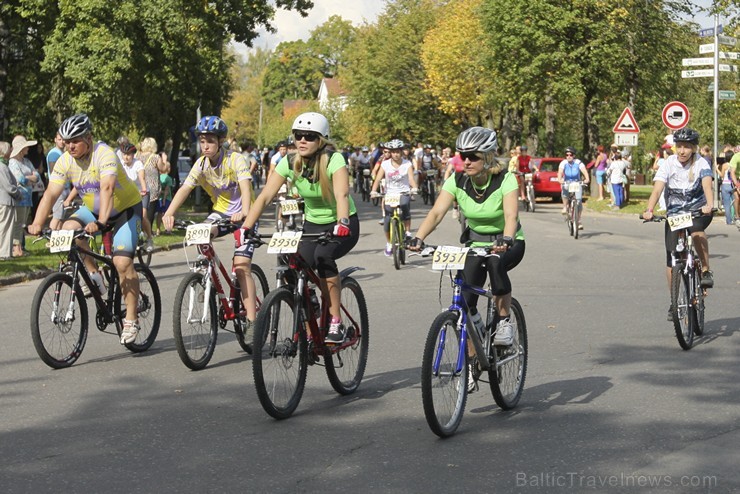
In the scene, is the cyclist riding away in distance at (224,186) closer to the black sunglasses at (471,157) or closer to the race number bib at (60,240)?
the race number bib at (60,240)

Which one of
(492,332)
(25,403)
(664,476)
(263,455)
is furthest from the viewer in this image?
(25,403)

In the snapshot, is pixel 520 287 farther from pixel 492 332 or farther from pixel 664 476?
pixel 664 476

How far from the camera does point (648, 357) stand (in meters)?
9.67

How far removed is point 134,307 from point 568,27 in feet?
123

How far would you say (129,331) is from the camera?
959 cm

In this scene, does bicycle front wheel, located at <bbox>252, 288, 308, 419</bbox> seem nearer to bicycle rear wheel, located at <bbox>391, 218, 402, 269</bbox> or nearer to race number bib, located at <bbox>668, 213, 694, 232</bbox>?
race number bib, located at <bbox>668, 213, 694, 232</bbox>

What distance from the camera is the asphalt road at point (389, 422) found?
5965mm

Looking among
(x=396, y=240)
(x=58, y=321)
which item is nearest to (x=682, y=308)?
(x=58, y=321)

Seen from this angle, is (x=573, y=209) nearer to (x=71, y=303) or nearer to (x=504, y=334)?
(x=71, y=303)

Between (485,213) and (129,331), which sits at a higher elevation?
(485,213)

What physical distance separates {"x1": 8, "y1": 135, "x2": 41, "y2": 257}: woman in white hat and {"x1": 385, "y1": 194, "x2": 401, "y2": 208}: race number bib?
17.8 ft

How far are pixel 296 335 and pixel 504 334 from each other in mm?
1276

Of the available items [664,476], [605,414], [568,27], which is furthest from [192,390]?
[568,27]

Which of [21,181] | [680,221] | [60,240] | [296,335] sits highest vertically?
[21,181]
